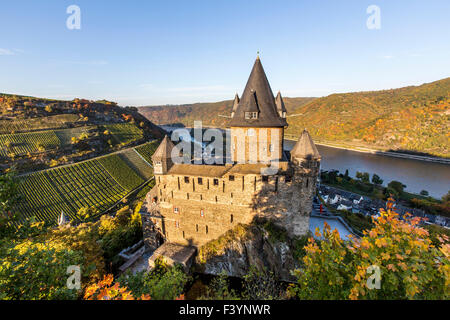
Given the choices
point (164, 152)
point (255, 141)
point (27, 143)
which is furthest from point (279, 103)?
point (27, 143)

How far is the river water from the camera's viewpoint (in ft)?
237

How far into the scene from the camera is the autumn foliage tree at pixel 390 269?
656 centimetres

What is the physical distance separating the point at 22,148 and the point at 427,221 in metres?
105

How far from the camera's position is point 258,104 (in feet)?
62.8

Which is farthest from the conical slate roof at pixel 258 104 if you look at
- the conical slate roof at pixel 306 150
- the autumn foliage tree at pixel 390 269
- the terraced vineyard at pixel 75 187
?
the terraced vineyard at pixel 75 187

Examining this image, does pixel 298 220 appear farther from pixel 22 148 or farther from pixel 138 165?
pixel 22 148

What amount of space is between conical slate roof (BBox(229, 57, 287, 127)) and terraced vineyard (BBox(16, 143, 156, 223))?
41.4 meters

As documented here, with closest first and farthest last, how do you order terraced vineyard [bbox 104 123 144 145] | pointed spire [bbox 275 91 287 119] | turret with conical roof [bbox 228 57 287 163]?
turret with conical roof [bbox 228 57 287 163]
pointed spire [bbox 275 91 287 119]
terraced vineyard [bbox 104 123 144 145]

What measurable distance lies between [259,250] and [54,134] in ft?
265

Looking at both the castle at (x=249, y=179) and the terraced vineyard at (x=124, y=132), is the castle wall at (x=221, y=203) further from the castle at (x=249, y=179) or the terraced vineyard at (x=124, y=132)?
the terraced vineyard at (x=124, y=132)

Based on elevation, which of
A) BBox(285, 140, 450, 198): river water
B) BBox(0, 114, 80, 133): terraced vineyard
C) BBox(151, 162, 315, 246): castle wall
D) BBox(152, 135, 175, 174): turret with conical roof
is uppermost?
BBox(0, 114, 80, 133): terraced vineyard

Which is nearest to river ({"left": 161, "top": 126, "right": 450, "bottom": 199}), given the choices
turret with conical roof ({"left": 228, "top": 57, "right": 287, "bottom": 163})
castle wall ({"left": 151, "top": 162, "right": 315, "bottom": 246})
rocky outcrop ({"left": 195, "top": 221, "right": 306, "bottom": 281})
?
rocky outcrop ({"left": 195, "top": 221, "right": 306, "bottom": 281})

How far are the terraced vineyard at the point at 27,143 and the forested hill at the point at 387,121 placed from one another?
226 ft

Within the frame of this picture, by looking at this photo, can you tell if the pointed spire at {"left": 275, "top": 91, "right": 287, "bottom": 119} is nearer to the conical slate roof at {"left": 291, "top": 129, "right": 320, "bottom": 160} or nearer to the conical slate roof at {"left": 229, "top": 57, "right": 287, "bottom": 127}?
the conical slate roof at {"left": 229, "top": 57, "right": 287, "bottom": 127}
